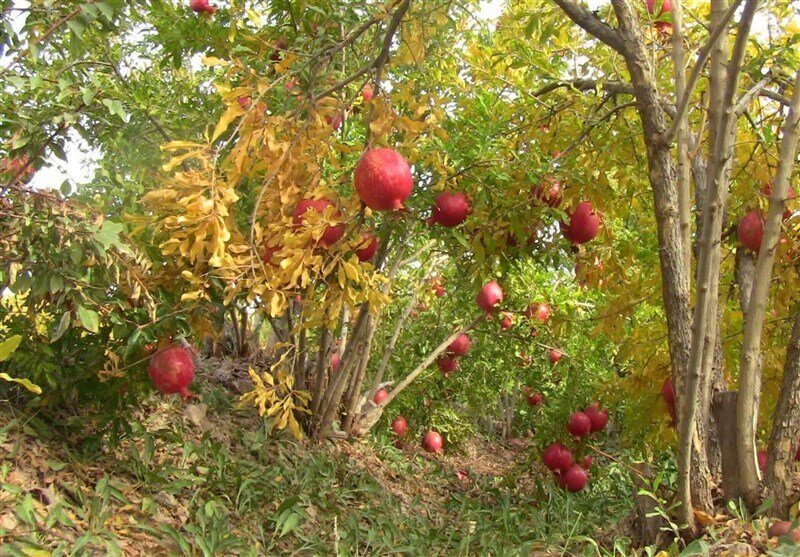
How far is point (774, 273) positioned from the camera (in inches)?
120

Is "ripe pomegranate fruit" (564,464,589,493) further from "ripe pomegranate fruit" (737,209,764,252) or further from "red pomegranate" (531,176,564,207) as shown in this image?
"ripe pomegranate fruit" (737,209,764,252)

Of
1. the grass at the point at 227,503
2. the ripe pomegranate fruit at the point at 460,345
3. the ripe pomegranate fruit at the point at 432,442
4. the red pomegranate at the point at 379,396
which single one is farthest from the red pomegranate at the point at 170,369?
the ripe pomegranate fruit at the point at 432,442

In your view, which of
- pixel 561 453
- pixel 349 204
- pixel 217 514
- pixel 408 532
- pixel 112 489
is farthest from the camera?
pixel 561 453

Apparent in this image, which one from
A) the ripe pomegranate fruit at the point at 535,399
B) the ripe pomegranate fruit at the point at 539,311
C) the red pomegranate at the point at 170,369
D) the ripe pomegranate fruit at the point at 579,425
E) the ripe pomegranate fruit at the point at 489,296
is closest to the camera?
the red pomegranate at the point at 170,369

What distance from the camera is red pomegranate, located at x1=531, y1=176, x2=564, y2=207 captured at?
3104 mm

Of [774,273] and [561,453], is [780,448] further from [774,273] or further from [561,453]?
[561,453]

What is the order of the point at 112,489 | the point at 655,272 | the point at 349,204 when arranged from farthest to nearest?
the point at 655,272 < the point at 112,489 < the point at 349,204

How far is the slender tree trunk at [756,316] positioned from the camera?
2381 millimetres

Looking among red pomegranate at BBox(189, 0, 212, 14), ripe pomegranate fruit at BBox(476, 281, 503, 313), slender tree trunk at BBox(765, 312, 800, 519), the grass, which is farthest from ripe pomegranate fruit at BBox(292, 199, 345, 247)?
ripe pomegranate fruit at BBox(476, 281, 503, 313)

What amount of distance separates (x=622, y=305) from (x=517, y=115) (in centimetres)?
106

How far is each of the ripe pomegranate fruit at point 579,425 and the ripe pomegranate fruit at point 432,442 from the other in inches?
66.6

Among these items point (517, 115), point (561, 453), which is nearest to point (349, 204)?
point (517, 115)

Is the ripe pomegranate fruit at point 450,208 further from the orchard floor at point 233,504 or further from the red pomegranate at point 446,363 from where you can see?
the red pomegranate at point 446,363

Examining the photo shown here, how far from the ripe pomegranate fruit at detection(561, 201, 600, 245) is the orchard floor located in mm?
1208
